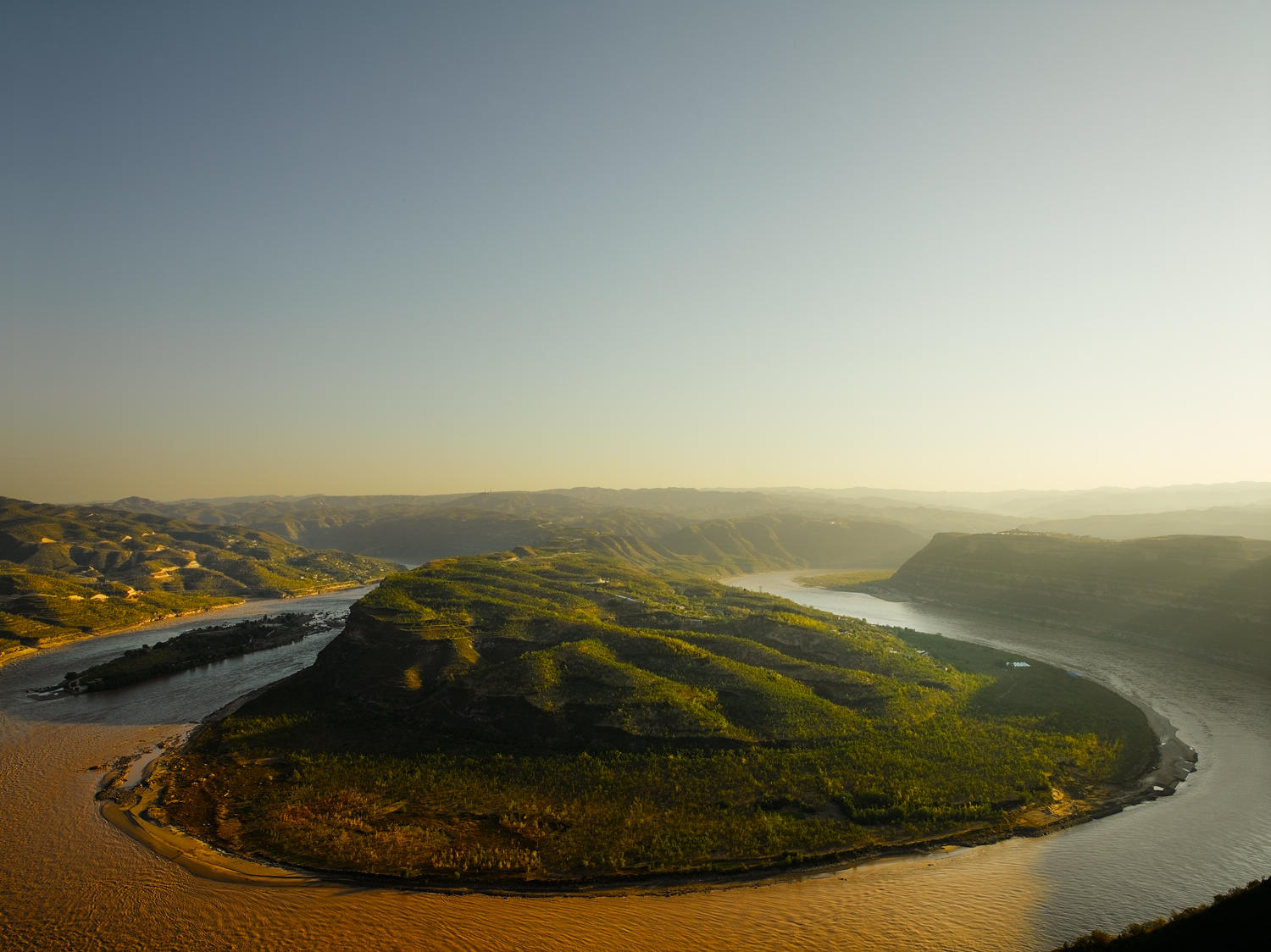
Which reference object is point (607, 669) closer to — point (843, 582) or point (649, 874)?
point (649, 874)

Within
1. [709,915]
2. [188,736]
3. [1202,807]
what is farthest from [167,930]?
[1202,807]

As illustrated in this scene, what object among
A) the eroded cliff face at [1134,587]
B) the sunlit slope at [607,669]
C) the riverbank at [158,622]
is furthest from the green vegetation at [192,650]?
the eroded cliff face at [1134,587]

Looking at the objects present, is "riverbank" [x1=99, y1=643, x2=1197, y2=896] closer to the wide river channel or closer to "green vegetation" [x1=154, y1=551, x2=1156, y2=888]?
"green vegetation" [x1=154, y1=551, x2=1156, y2=888]

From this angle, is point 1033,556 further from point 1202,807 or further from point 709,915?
point 709,915

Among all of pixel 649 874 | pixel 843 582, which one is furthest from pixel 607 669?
pixel 843 582

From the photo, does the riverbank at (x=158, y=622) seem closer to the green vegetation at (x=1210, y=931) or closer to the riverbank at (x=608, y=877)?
the riverbank at (x=608, y=877)

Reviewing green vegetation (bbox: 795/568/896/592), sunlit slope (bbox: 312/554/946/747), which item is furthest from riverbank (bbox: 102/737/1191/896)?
green vegetation (bbox: 795/568/896/592)
